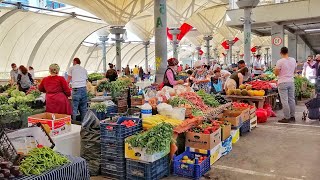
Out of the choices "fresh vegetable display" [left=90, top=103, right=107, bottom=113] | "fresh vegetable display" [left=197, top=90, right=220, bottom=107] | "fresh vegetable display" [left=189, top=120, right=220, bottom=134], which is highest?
"fresh vegetable display" [left=197, top=90, right=220, bottom=107]

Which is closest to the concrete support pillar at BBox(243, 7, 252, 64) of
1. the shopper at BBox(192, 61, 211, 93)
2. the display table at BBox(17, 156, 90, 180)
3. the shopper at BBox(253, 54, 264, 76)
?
the shopper at BBox(253, 54, 264, 76)

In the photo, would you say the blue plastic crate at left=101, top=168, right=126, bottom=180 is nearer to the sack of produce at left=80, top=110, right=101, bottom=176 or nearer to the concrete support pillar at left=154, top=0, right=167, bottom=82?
the sack of produce at left=80, top=110, right=101, bottom=176

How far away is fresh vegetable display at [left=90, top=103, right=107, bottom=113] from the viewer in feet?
26.8

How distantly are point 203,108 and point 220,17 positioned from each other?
95.1ft

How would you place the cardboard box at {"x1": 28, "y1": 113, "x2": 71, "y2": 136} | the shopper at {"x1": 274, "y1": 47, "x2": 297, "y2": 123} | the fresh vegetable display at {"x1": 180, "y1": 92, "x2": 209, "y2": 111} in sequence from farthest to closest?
the shopper at {"x1": 274, "y1": 47, "x2": 297, "y2": 123} → the fresh vegetable display at {"x1": 180, "y1": 92, "x2": 209, "y2": 111} → the cardboard box at {"x1": 28, "y1": 113, "x2": 71, "y2": 136}

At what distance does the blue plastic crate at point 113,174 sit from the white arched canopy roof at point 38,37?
64.7 ft

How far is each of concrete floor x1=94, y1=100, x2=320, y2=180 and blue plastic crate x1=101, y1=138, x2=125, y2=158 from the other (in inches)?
32.6

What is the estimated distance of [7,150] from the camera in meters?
3.50

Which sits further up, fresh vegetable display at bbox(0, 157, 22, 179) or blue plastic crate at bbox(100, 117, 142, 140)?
blue plastic crate at bbox(100, 117, 142, 140)

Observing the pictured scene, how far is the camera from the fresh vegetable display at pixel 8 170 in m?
3.01

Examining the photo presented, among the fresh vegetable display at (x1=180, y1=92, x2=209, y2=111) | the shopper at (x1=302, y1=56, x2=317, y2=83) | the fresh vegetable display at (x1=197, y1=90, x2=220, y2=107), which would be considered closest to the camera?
the fresh vegetable display at (x1=180, y1=92, x2=209, y2=111)

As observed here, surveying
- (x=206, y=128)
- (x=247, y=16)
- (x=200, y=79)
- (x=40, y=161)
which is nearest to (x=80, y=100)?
(x=206, y=128)

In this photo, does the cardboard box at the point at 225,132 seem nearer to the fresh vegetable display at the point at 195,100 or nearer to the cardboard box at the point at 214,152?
the cardboard box at the point at 214,152

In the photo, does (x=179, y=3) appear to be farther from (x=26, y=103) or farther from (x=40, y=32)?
(x=26, y=103)
